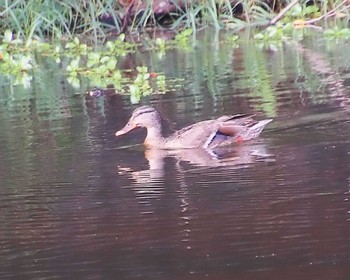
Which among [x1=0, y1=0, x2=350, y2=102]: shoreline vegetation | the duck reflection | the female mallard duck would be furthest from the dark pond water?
[x1=0, y1=0, x2=350, y2=102]: shoreline vegetation

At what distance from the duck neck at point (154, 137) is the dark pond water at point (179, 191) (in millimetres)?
167

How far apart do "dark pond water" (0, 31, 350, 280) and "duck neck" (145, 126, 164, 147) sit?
17 cm

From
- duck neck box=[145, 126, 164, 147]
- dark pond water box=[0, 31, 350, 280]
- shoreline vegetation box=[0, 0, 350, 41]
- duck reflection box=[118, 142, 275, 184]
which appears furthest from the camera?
shoreline vegetation box=[0, 0, 350, 41]

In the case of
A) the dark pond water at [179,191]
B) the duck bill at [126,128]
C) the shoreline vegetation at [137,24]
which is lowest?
the dark pond water at [179,191]

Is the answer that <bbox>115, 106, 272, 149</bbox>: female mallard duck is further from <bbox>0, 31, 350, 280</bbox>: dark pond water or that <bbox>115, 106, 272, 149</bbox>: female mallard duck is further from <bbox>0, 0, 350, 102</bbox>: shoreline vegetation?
<bbox>0, 0, 350, 102</bbox>: shoreline vegetation

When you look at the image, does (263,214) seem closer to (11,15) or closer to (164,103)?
(164,103)

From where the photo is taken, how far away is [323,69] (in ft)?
44.2

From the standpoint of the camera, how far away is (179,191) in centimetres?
768

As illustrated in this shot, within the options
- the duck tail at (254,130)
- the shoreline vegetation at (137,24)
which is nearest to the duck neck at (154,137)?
the duck tail at (254,130)

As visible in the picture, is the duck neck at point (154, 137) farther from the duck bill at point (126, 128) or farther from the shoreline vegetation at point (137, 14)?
the shoreline vegetation at point (137, 14)

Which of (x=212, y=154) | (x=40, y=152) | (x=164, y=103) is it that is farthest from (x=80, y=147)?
(x=164, y=103)

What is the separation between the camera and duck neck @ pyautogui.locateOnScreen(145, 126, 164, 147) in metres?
9.81

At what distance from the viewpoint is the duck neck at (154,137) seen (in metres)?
9.81

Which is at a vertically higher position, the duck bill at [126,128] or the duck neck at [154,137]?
the duck bill at [126,128]
